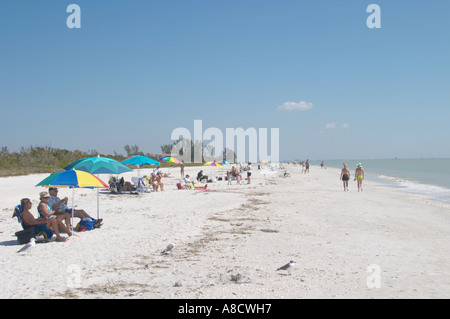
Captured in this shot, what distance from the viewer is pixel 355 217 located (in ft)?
37.9

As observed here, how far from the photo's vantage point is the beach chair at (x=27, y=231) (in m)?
7.41

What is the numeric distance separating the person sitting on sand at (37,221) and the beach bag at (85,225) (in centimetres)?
76

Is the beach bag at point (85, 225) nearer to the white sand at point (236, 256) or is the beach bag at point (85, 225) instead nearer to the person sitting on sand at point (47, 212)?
the white sand at point (236, 256)

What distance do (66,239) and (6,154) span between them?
3320cm

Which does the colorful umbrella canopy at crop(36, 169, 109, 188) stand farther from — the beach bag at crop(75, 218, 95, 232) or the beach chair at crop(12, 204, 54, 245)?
the beach bag at crop(75, 218, 95, 232)

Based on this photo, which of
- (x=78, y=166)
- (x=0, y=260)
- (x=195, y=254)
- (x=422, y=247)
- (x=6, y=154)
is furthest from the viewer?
(x=6, y=154)

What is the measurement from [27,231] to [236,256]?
14.0 ft

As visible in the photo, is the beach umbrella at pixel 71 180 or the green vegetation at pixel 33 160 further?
the green vegetation at pixel 33 160

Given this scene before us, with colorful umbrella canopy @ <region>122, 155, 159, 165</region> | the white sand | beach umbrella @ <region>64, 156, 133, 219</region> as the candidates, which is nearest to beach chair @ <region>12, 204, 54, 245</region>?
the white sand

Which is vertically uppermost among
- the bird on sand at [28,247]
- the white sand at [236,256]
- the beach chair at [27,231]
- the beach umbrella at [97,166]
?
the beach umbrella at [97,166]

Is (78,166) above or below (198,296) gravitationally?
above

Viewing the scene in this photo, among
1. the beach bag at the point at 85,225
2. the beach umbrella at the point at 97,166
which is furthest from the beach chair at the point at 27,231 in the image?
the beach umbrella at the point at 97,166
